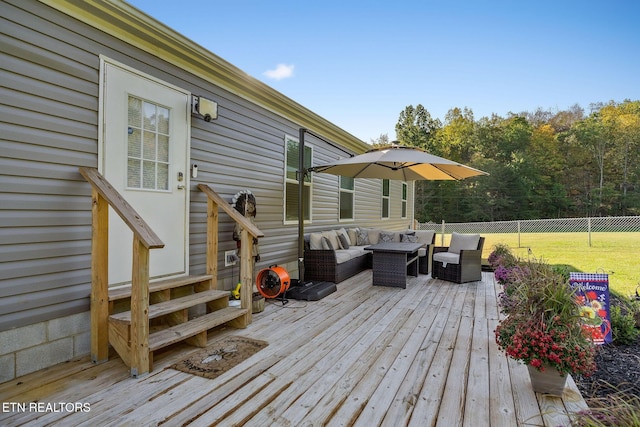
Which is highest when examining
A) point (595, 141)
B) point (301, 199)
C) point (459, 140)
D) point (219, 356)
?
point (459, 140)

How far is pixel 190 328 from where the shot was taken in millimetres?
2879

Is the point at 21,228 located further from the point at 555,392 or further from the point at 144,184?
the point at 555,392

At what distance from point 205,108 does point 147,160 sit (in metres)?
0.94

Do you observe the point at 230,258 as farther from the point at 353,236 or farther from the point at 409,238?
the point at 409,238

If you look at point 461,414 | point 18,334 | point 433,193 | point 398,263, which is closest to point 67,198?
point 18,334

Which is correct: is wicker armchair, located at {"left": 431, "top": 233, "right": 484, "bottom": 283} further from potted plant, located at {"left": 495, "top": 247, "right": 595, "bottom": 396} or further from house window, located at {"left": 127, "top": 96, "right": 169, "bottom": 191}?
house window, located at {"left": 127, "top": 96, "right": 169, "bottom": 191}

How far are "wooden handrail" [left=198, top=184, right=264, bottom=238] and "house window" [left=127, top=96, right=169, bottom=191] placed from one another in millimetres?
442

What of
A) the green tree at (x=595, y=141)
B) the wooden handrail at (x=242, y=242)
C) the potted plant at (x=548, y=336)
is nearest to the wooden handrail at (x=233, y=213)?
the wooden handrail at (x=242, y=242)

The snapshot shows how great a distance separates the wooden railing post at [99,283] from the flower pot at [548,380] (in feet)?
10.2

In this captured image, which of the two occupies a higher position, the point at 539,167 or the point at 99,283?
the point at 539,167

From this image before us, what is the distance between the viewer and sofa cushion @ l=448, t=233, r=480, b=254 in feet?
20.0

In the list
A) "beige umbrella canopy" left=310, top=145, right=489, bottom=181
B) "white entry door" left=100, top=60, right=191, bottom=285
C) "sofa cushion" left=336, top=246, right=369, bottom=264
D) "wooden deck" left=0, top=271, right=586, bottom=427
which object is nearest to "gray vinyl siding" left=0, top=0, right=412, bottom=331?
"white entry door" left=100, top=60, right=191, bottom=285

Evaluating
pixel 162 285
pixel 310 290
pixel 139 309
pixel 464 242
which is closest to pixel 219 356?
pixel 139 309

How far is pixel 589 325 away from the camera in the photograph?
2.43 m
